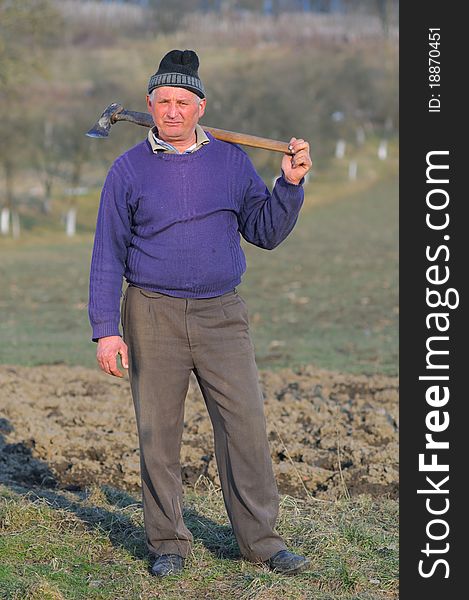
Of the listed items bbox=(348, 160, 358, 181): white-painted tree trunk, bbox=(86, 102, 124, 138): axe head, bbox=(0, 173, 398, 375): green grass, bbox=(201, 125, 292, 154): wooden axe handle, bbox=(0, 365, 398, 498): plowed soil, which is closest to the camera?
bbox=(201, 125, 292, 154): wooden axe handle

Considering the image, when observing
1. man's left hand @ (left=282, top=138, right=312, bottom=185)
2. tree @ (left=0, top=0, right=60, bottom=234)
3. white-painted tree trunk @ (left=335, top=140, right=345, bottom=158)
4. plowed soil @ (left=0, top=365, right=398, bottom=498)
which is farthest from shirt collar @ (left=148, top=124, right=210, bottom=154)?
white-painted tree trunk @ (left=335, top=140, right=345, bottom=158)

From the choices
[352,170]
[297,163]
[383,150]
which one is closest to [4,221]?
[352,170]

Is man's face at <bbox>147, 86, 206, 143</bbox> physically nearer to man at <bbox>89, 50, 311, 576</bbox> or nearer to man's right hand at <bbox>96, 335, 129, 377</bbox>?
man at <bbox>89, 50, 311, 576</bbox>

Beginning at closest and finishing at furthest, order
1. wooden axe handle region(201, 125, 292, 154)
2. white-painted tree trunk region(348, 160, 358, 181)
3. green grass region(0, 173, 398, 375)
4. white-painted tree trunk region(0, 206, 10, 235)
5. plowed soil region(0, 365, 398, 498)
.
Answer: wooden axe handle region(201, 125, 292, 154), plowed soil region(0, 365, 398, 498), green grass region(0, 173, 398, 375), white-painted tree trunk region(0, 206, 10, 235), white-painted tree trunk region(348, 160, 358, 181)

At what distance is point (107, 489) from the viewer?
6.31 m

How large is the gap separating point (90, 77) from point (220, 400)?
226 feet

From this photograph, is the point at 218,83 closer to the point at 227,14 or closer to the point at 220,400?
the point at 220,400

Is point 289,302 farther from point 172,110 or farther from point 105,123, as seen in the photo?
point 172,110

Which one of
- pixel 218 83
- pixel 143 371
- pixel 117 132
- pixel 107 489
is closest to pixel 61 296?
pixel 107 489

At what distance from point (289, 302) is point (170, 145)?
39.9 ft

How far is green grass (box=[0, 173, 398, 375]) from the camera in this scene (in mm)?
12383

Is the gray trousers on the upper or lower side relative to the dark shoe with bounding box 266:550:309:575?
upper

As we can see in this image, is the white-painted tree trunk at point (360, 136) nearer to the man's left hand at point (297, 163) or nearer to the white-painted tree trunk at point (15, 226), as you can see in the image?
the white-painted tree trunk at point (15, 226)

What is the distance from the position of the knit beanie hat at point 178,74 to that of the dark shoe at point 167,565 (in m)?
2.08
